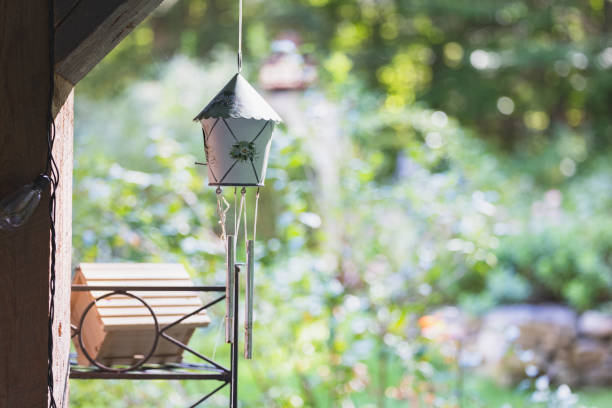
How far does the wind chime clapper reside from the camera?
136 cm

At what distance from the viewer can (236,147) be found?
1.37 meters

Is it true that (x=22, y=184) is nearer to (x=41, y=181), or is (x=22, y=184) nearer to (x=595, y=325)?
(x=41, y=181)

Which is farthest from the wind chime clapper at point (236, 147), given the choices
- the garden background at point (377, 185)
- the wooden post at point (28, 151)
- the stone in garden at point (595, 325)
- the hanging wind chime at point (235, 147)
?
the stone in garden at point (595, 325)

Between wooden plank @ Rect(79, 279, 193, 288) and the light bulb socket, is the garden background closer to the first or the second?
wooden plank @ Rect(79, 279, 193, 288)

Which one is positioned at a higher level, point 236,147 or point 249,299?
point 236,147

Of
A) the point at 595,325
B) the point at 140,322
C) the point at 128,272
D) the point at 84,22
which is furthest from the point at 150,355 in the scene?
the point at 595,325

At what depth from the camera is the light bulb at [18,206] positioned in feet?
3.57

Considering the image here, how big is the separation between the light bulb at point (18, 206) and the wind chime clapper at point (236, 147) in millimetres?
355

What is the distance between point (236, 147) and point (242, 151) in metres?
0.01

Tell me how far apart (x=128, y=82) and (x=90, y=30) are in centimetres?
479

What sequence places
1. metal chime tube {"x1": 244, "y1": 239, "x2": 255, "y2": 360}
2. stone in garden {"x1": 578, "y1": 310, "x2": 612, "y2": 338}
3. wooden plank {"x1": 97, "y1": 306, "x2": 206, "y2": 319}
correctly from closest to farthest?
1. metal chime tube {"x1": 244, "y1": 239, "x2": 255, "y2": 360}
2. wooden plank {"x1": 97, "y1": 306, "x2": 206, "y2": 319}
3. stone in garden {"x1": 578, "y1": 310, "x2": 612, "y2": 338}

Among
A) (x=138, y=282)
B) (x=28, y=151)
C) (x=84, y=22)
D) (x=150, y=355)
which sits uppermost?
(x=84, y=22)

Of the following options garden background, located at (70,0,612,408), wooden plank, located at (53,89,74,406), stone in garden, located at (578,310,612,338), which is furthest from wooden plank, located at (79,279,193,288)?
stone in garden, located at (578,310,612,338)

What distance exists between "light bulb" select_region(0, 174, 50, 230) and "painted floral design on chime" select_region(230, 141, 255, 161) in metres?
0.37
